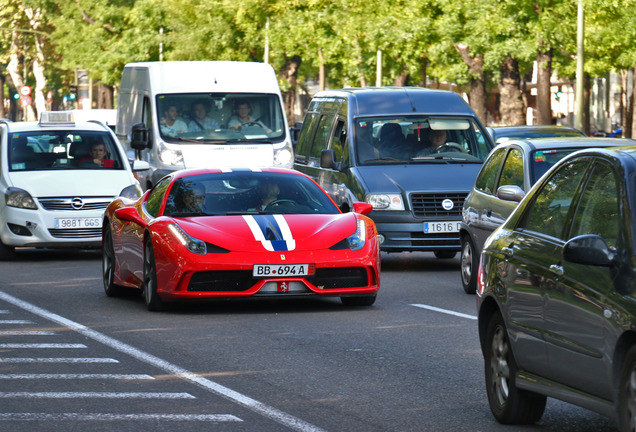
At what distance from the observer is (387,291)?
14.3 metres

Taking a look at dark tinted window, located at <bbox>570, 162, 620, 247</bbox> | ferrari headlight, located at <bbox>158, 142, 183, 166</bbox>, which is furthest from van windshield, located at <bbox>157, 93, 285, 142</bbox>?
dark tinted window, located at <bbox>570, 162, 620, 247</bbox>

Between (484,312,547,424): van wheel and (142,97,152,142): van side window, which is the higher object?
(142,97,152,142): van side window

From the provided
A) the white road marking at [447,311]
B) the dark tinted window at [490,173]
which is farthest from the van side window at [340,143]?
the white road marking at [447,311]

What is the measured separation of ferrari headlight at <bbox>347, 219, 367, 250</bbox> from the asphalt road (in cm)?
57

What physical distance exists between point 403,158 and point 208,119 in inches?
209

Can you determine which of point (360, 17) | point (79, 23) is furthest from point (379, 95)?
point (79, 23)

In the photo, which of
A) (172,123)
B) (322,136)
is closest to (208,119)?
(172,123)

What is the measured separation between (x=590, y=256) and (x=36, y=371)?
14.2 ft

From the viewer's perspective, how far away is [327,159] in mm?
17688

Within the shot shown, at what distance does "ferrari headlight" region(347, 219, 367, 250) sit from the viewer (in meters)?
12.4

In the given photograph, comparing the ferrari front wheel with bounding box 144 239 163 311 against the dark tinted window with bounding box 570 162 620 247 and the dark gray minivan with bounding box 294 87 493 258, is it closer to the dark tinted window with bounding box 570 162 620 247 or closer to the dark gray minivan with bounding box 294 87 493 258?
the dark gray minivan with bounding box 294 87 493 258

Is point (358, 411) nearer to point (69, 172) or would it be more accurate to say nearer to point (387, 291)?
point (387, 291)

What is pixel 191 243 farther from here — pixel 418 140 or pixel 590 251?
pixel 590 251

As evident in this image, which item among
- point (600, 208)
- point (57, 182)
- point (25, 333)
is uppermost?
point (600, 208)
